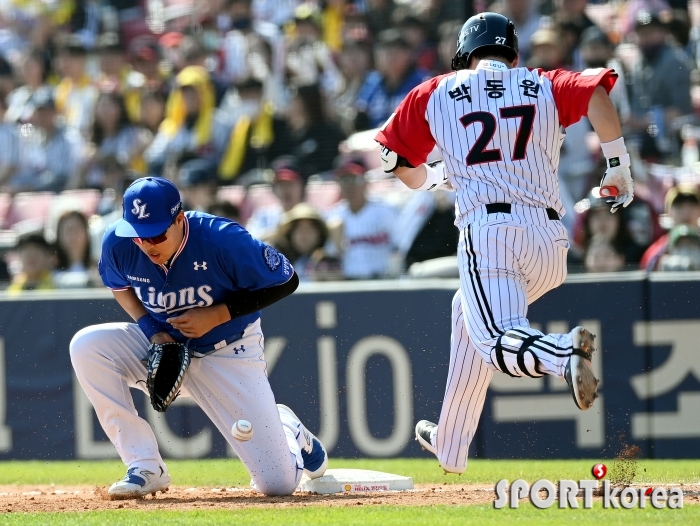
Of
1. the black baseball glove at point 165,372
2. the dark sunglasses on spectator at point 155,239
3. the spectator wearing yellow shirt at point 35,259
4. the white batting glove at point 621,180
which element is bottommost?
the black baseball glove at point 165,372

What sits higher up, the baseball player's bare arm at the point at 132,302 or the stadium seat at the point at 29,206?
the stadium seat at the point at 29,206

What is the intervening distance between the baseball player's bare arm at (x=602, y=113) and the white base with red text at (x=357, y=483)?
208cm

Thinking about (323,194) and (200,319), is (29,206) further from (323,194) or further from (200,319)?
(200,319)

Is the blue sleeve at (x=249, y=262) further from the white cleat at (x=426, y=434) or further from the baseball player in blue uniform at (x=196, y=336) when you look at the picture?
the white cleat at (x=426, y=434)

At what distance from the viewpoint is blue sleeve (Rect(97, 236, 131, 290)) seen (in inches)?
203

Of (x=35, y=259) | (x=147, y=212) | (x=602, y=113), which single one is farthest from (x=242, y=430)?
(x=35, y=259)

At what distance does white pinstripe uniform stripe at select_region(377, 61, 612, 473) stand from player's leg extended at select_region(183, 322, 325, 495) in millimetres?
1172

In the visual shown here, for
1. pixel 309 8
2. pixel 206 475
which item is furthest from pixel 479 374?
pixel 309 8

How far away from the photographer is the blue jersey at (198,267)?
5082mm

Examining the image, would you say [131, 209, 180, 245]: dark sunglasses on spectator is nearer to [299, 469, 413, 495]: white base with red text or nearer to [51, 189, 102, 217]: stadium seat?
[299, 469, 413, 495]: white base with red text

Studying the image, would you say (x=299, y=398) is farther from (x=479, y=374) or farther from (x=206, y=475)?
(x=479, y=374)

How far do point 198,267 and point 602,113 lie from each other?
1.95 metres

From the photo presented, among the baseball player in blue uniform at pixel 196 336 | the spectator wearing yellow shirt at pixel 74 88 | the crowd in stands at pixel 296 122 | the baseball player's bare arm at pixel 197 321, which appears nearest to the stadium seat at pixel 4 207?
the crowd in stands at pixel 296 122

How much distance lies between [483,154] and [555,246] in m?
0.50
